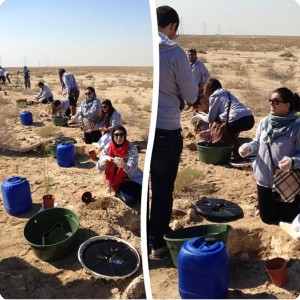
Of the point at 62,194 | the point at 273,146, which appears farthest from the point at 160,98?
the point at 62,194

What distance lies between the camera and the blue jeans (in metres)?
2.64

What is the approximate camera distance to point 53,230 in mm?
3289

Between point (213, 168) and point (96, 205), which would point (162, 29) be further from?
point (213, 168)

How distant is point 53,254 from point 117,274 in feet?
1.90

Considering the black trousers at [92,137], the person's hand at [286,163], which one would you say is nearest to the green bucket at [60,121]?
the black trousers at [92,137]

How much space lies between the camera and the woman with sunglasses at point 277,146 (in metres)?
3.07

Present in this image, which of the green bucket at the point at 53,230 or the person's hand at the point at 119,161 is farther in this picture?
the person's hand at the point at 119,161

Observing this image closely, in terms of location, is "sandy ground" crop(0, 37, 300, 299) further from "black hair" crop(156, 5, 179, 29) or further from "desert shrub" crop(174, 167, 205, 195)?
"black hair" crop(156, 5, 179, 29)

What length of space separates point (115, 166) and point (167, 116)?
63.5 inches

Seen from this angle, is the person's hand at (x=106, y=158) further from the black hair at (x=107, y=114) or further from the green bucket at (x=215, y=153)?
the green bucket at (x=215, y=153)

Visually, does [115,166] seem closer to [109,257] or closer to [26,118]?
[109,257]

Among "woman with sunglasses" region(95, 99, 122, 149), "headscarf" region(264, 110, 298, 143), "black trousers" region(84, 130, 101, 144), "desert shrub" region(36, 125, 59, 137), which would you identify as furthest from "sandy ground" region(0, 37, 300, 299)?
"desert shrub" region(36, 125, 59, 137)

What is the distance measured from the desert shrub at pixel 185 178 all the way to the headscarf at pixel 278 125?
1404 mm

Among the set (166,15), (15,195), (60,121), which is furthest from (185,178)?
(60,121)
